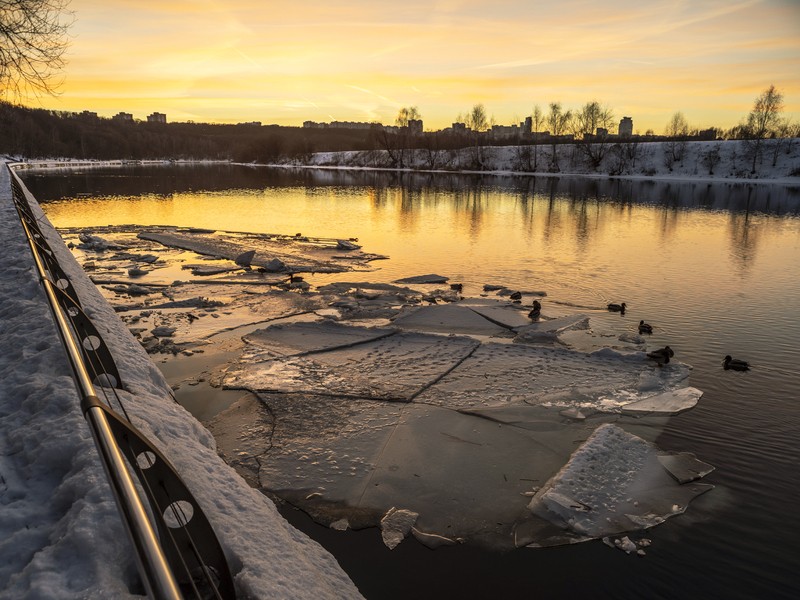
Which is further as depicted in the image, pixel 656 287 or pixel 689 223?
pixel 689 223

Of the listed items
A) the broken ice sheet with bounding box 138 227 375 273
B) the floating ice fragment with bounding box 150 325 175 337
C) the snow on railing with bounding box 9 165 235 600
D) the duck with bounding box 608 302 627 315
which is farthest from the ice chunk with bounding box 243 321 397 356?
the broken ice sheet with bounding box 138 227 375 273

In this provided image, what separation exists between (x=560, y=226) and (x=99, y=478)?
26668 millimetres

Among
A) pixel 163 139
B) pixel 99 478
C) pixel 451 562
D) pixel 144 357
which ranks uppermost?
pixel 163 139

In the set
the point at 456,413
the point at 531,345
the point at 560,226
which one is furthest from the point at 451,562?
the point at 560,226

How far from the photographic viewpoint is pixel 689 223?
29.1m

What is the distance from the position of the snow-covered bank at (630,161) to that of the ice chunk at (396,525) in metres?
83.4

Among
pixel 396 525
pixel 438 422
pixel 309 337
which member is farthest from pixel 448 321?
pixel 396 525

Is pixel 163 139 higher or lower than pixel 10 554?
higher

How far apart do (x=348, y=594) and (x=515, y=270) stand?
13779 millimetres

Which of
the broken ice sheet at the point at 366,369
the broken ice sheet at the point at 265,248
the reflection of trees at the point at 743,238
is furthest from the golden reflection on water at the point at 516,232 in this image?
the broken ice sheet at the point at 366,369

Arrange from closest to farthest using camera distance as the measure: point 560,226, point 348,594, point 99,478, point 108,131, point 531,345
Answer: point 99,478, point 348,594, point 531,345, point 560,226, point 108,131

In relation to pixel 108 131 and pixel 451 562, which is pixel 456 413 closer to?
pixel 451 562

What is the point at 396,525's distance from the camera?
15.6 ft

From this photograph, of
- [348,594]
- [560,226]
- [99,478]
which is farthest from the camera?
→ [560,226]
